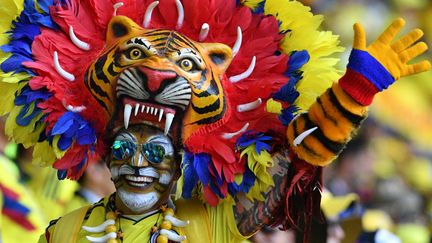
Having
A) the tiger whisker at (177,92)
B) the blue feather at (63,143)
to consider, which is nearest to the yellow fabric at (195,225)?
the blue feather at (63,143)

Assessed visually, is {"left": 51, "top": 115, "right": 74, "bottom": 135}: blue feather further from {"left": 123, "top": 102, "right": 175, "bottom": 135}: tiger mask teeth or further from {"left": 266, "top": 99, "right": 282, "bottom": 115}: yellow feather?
{"left": 266, "top": 99, "right": 282, "bottom": 115}: yellow feather

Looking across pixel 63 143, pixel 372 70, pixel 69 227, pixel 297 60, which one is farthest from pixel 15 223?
pixel 372 70

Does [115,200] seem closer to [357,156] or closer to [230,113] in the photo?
[230,113]

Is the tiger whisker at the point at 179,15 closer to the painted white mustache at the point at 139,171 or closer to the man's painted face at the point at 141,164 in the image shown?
the man's painted face at the point at 141,164

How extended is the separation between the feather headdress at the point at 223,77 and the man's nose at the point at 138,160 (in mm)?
109

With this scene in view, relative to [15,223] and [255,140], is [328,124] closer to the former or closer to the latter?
[255,140]

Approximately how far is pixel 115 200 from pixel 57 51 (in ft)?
1.43

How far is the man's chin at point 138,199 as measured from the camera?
7.52ft

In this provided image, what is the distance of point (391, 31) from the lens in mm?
2074

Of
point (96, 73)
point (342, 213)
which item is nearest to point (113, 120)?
point (96, 73)

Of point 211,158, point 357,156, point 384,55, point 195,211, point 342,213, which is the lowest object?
point 357,156

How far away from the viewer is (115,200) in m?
2.41

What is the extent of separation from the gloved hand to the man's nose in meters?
0.57

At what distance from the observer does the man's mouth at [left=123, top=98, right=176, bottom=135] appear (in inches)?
89.4
